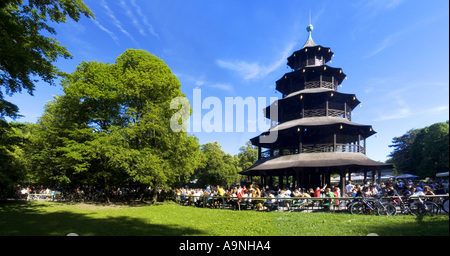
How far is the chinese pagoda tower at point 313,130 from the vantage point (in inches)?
854

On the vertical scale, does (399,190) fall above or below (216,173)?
above

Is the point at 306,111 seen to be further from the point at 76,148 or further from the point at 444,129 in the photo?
the point at 444,129

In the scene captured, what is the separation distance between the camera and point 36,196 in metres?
27.0

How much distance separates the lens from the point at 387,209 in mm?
11172

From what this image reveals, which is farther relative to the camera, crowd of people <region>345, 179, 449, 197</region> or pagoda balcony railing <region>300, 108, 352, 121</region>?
pagoda balcony railing <region>300, 108, 352, 121</region>

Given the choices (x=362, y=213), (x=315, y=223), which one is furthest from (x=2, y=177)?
(x=362, y=213)

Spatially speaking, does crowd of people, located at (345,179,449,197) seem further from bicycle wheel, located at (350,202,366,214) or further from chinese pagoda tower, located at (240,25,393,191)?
chinese pagoda tower, located at (240,25,393,191)

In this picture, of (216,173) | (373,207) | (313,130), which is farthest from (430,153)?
(373,207)

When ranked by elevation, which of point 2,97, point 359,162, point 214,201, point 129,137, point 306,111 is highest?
point 306,111

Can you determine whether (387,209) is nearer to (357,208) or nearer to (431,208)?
(357,208)

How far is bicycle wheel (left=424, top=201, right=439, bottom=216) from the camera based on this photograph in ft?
33.5

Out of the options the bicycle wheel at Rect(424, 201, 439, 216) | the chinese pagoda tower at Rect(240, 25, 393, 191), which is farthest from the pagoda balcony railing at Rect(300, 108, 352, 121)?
the bicycle wheel at Rect(424, 201, 439, 216)

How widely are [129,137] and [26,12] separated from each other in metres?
11.5

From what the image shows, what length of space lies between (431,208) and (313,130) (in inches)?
581
